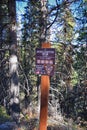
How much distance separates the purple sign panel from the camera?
7.23 metres

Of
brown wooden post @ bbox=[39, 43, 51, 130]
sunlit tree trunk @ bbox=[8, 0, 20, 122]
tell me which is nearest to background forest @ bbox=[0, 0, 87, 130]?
sunlit tree trunk @ bbox=[8, 0, 20, 122]

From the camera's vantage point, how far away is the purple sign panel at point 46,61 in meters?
7.23

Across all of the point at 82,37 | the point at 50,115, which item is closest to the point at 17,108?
the point at 50,115

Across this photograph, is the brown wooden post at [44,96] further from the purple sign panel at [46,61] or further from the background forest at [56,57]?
the background forest at [56,57]

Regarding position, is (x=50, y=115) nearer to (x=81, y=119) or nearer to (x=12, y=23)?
(x=12, y=23)

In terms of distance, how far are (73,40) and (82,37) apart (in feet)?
6.50

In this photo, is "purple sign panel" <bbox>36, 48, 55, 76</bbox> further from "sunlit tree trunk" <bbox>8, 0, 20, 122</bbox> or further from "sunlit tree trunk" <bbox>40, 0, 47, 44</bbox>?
"sunlit tree trunk" <bbox>40, 0, 47, 44</bbox>

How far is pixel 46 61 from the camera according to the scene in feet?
23.8

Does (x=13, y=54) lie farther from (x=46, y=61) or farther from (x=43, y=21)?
(x=46, y=61)

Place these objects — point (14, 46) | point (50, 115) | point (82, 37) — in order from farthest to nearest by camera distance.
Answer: point (82, 37)
point (50, 115)
point (14, 46)

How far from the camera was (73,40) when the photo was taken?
79.7 feet

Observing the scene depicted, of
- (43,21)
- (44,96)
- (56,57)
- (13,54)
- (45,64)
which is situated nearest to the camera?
(45,64)

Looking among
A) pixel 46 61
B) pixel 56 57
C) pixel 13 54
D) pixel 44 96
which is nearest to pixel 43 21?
pixel 13 54

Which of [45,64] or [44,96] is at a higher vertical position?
[45,64]
